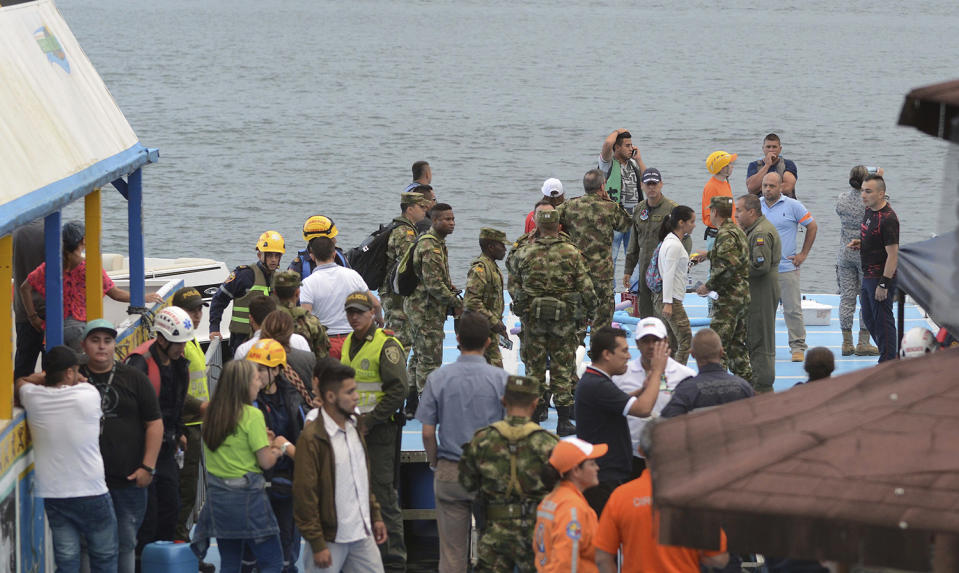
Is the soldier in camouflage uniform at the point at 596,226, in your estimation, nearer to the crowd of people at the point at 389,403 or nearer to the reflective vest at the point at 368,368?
the crowd of people at the point at 389,403

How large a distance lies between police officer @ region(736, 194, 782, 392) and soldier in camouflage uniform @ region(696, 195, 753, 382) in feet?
0.78

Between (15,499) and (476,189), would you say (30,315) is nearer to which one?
(15,499)

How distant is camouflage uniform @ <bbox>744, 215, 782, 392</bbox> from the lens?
1184cm

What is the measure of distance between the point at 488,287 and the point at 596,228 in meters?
1.89

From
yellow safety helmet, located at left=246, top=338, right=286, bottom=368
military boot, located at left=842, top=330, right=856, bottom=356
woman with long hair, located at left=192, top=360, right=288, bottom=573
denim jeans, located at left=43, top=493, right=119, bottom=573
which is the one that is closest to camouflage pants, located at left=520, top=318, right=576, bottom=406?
yellow safety helmet, located at left=246, top=338, right=286, bottom=368

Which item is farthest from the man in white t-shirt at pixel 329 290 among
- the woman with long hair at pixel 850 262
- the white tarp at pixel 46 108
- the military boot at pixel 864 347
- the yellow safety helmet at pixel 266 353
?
the military boot at pixel 864 347

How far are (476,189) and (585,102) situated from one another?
3059cm

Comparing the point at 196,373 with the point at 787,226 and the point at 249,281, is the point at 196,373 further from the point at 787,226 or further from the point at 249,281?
the point at 787,226

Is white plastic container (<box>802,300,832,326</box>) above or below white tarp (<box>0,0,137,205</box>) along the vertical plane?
below

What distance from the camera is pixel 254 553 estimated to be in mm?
8141

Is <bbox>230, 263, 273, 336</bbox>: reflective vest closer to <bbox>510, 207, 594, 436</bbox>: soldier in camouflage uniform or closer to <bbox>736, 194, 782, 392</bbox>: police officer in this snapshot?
<bbox>510, 207, 594, 436</bbox>: soldier in camouflage uniform

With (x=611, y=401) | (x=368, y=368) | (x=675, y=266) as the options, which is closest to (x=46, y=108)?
(x=368, y=368)

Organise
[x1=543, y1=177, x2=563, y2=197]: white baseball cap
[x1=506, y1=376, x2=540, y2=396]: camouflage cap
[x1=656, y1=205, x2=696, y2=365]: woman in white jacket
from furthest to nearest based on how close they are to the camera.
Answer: [x1=543, y1=177, x2=563, y2=197]: white baseball cap
[x1=656, y1=205, x2=696, y2=365]: woman in white jacket
[x1=506, y1=376, x2=540, y2=396]: camouflage cap

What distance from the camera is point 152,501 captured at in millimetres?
8922
